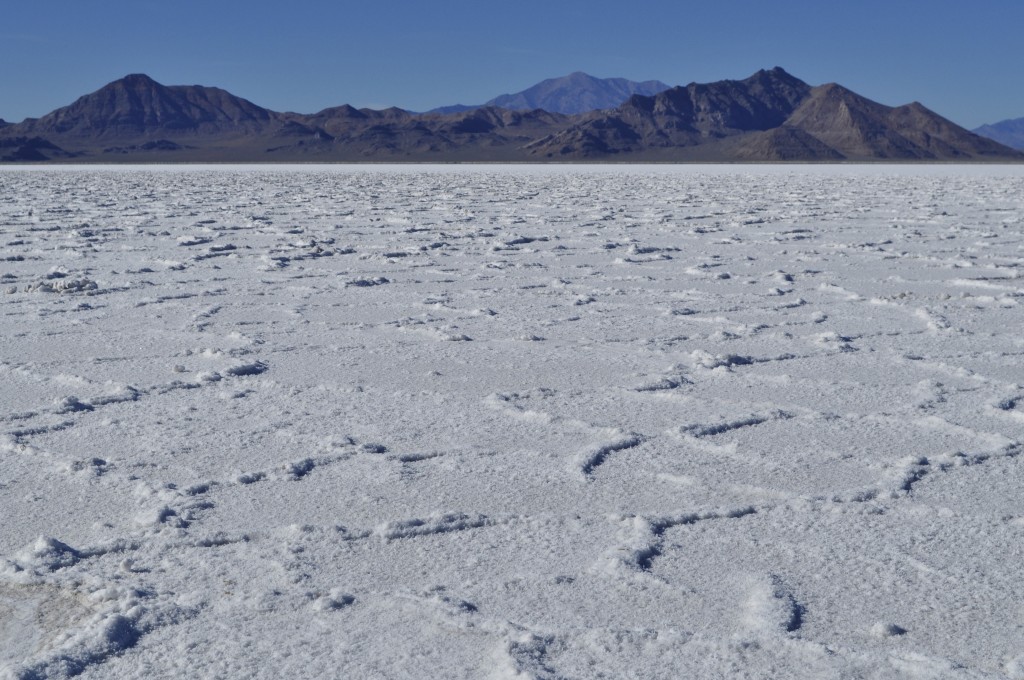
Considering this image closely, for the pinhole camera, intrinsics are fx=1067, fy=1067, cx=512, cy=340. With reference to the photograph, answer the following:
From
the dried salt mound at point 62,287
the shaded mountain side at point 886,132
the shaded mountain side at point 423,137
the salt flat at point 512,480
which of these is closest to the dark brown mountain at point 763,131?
the shaded mountain side at point 886,132

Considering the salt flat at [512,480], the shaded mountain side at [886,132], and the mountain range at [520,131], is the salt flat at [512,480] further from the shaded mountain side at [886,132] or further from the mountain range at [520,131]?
the shaded mountain side at [886,132]

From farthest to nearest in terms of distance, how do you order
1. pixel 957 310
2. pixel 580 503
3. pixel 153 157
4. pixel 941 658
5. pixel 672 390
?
pixel 153 157
pixel 957 310
pixel 672 390
pixel 580 503
pixel 941 658

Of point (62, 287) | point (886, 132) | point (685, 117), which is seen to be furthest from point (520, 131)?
point (62, 287)

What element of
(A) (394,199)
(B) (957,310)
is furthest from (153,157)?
(B) (957,310)

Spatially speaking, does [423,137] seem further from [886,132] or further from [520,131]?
[886,132]

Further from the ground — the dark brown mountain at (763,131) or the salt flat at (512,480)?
the salt flat at (512,480)

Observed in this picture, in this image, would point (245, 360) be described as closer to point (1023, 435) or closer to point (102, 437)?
point (102, 437)
